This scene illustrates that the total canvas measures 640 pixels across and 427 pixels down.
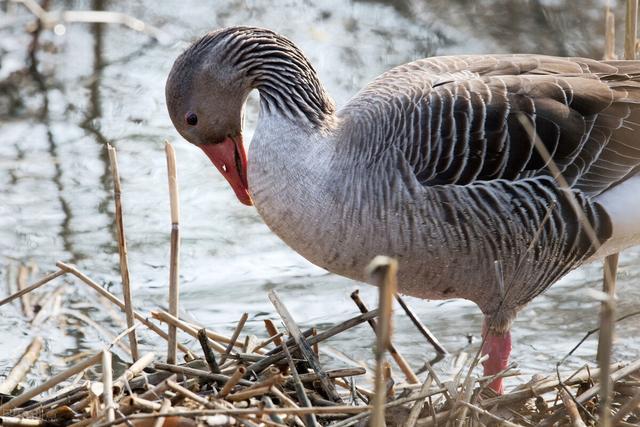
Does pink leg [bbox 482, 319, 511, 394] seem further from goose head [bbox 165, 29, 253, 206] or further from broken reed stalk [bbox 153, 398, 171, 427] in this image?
broken reed stalk [bbox 153, 398, 171, 427]

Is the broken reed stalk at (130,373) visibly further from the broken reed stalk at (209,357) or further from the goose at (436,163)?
the goose at (436,163)

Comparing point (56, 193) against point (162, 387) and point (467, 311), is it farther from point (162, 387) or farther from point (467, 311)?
point (162, 387)

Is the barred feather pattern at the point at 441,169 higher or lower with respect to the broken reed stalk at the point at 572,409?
higher

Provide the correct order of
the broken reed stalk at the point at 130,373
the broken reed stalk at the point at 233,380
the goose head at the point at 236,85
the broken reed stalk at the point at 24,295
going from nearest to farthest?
the broken reed stalk at the point at 233,380, the broken reed stalk at the point at 130,373, the goose head at the point at 236,85, the broken reed stalk at the point at 24,295

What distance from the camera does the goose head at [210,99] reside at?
6379mm

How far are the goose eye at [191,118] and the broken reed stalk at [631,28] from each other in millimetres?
2539

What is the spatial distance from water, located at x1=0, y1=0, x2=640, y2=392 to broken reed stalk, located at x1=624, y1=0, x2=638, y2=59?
1940 millimetres

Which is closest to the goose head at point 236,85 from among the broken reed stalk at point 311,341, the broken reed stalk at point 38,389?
the broken reed stalk at point 311,341

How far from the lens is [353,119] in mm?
6367

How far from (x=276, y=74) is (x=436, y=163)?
105cm

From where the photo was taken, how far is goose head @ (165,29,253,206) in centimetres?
638

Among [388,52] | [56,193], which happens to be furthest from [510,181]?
[388,52]

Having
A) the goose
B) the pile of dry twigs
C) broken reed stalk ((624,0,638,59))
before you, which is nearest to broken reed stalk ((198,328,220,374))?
the pile of dry twigs

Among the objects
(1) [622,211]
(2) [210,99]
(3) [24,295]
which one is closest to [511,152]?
(1) [622,211]
